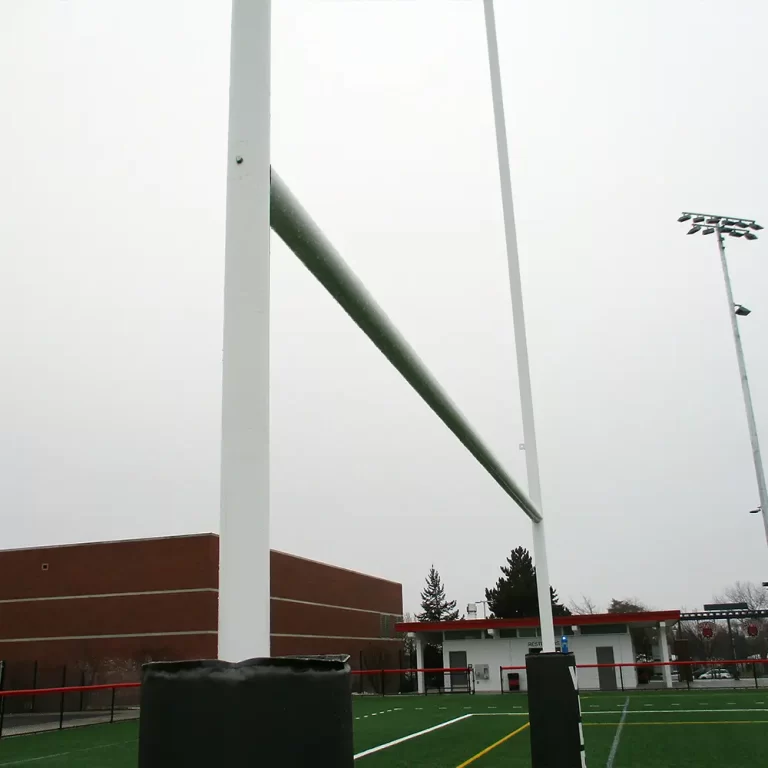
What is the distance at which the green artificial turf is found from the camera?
8484 mm

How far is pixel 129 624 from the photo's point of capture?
2309 cm

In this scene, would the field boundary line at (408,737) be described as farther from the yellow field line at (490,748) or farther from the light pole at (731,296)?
the light pole at (731,296)

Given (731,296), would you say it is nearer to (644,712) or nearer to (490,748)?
(644,712)

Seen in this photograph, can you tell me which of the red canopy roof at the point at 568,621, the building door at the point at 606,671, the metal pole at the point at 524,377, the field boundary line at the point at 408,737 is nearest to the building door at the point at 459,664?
the red canopy roof at the point at 568,621

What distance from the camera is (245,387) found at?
88 centimetres

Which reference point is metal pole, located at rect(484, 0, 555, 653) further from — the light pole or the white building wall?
the white building wall

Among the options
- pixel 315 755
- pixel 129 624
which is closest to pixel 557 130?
pixel 315 755

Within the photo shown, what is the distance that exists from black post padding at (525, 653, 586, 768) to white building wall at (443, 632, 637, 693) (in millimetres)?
21172

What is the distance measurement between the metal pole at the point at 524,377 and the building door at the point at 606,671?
71.5ft

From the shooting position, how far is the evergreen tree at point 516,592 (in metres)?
43.0

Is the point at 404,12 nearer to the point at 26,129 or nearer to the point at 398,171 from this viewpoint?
the point at 398,171

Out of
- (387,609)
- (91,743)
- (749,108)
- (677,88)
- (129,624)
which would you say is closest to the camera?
(677,88)

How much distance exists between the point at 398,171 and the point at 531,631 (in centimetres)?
2441

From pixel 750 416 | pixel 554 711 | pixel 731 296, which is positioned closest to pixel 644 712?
pixel 750 416
